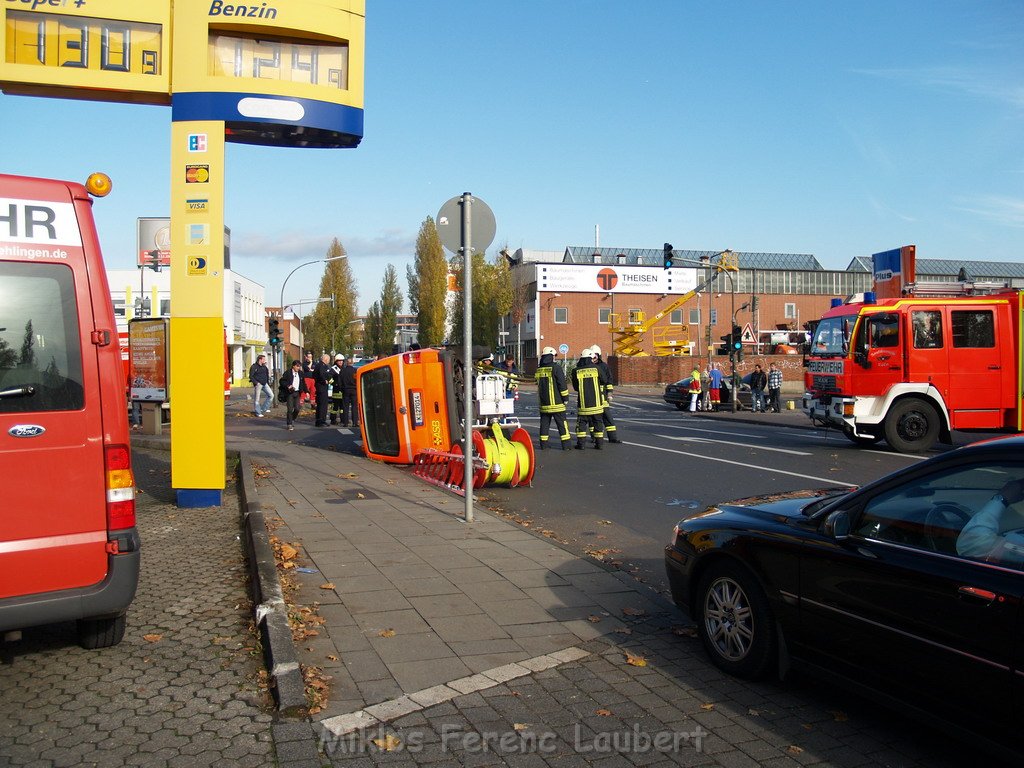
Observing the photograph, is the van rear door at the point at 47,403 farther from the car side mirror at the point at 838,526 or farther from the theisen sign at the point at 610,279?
the theisen sign at the point at 610,279

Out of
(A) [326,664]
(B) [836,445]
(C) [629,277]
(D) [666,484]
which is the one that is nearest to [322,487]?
(D) [666,484]

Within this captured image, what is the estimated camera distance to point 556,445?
60.8ft

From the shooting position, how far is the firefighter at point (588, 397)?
16703 mm

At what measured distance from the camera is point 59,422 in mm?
4559

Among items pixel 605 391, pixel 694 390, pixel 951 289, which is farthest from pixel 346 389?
pixel 694 390

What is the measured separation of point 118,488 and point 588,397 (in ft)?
41.4

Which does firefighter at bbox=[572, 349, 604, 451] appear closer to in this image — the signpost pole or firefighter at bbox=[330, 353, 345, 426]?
the signpost pole

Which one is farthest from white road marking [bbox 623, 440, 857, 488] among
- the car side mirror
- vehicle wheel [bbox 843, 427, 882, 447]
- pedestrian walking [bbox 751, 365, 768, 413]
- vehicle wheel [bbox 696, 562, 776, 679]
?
pedestrian walking [bbox 751, 365, 768, 413]

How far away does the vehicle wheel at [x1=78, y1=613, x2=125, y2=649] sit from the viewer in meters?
5.12

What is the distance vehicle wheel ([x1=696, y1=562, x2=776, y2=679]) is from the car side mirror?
56 cm

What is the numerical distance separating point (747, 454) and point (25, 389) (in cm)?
1353

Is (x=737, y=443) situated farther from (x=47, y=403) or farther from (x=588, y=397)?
(x=47, y=403)

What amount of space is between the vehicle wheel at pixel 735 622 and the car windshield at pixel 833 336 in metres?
13.6

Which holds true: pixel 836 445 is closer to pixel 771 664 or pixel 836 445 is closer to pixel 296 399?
pixel 296 399
